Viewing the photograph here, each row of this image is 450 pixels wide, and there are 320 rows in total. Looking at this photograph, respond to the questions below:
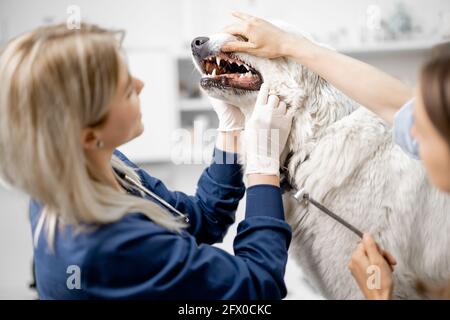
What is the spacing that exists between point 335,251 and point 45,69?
76 centimetres

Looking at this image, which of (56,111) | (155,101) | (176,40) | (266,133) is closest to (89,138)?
(56,111)

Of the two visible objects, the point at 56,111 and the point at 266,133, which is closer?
the point at 56,111

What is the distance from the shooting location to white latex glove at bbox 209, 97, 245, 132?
3.83ft

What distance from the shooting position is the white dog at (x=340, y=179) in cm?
101

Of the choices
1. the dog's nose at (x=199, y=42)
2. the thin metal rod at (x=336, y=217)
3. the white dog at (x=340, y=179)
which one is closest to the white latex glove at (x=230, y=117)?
the white dog at (x=340, y=179)

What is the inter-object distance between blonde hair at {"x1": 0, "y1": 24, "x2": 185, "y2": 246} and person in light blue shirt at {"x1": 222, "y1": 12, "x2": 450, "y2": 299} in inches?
15.5

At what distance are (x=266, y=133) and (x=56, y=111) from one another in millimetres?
471

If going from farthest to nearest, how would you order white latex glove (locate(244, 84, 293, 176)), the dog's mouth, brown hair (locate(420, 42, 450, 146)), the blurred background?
the blurred background < the dog's mouth < white latex glove (locate(244, 84, 293, 176)) < brown hair (locate(420, 42, 450, 146))

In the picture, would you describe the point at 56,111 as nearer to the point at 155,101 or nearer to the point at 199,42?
the point at 199,42

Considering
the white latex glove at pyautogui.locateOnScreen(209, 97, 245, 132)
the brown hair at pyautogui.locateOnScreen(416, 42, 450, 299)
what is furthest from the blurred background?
the brown hair at pyautogui.locateOnScreen(416, 42, 450, 299)

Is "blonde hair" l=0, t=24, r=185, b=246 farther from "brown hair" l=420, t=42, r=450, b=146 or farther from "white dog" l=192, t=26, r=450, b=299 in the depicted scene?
"brown hair" l=420, t=42, r=450, b=146

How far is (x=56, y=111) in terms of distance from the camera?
714mm

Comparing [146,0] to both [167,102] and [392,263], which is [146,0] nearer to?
[167,102]
